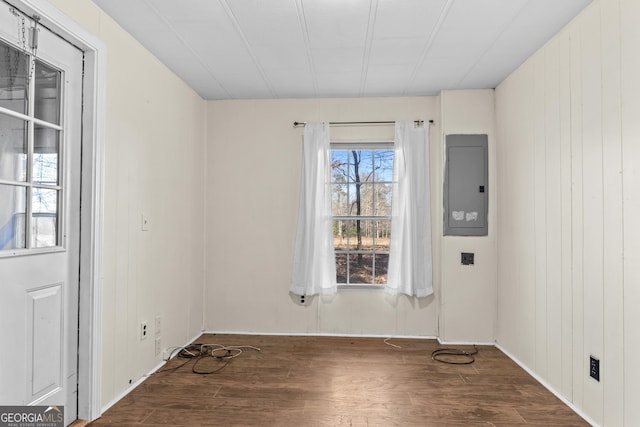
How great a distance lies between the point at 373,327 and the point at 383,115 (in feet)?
7.30

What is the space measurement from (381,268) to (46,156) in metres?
3.11

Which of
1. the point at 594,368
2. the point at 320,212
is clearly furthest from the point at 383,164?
the point at 594,368

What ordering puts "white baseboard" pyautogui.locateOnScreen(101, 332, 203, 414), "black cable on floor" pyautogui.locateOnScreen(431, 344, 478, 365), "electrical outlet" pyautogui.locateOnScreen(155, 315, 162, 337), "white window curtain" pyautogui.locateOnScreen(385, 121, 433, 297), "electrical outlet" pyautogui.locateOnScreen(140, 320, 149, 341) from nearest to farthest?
"white baseboard" pyautogui.locateOnScreen(101, 332, 203, 414) < "electrical outlet" pyautogui.locateOnScreen(140, 320, 149, 341) < "electrical outlet" pyautogui.locateOnScreen(155, 315, 162, 337) < "black cable on floor" pyautogui.locateOnScreen(431, 344, 478, 365) < "white window curtain" pyautogui.locateOnScreen(385, 121, 433, 297)

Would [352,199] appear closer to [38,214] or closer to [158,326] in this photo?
[158,326]

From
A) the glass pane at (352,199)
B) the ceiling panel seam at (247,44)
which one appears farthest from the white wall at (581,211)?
A: the ceiling panel seam at (247,44)

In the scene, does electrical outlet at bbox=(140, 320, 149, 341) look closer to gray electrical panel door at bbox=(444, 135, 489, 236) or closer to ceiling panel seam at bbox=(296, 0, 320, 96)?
ceiling panel seam at bbox=(296, 0, 320, 96)

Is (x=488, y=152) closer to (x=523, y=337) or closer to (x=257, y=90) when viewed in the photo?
(x=523, y=337)

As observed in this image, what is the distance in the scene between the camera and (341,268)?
425 cm

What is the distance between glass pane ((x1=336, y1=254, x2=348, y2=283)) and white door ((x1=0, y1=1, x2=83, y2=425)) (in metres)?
2.53

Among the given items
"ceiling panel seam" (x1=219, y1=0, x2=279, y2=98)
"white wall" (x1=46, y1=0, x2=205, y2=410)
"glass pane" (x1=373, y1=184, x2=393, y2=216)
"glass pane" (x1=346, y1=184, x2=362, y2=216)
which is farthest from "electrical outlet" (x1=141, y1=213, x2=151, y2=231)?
"glass pane" (x1=373, y1=184, x2=393, y2=216)

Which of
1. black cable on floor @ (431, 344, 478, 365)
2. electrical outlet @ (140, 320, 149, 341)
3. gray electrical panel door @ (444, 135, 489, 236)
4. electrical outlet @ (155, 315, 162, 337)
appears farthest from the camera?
gray electrical panel door @ (444, 135, 489, 236)

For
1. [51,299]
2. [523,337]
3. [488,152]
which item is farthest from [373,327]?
[51,299]

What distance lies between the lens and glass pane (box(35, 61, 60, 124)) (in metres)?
2.06

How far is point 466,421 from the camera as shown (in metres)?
2.38
